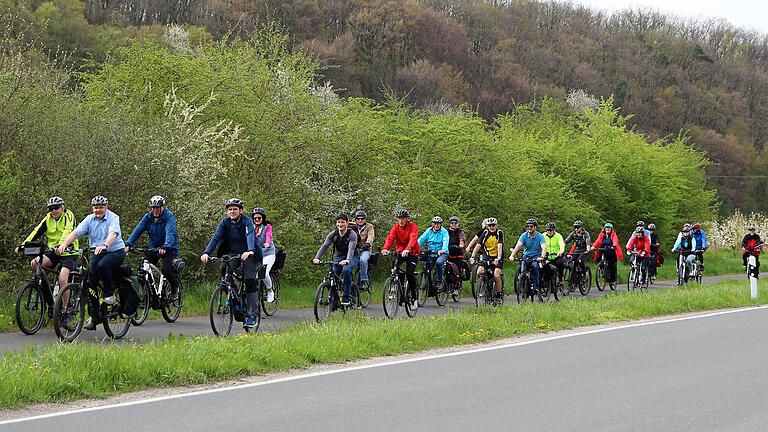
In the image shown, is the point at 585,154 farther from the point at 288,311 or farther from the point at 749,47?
the point at 749,47

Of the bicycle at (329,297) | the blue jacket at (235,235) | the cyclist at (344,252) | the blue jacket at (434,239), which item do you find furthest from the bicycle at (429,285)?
the blue jacket at (235,235)

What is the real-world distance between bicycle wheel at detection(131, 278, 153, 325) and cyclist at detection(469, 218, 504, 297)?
744 centimetres

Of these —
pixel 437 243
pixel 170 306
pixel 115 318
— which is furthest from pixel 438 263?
pixel 115 318

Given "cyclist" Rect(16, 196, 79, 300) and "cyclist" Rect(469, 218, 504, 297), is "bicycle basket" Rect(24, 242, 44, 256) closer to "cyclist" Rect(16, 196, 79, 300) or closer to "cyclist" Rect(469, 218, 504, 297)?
"cyclist" Rect(16, 196, 79, 300)

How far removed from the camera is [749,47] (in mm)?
115062

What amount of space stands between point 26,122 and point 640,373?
471 inches

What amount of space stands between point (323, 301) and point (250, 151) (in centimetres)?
946

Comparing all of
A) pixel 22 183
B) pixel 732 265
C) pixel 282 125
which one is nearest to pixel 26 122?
pixel 22 183

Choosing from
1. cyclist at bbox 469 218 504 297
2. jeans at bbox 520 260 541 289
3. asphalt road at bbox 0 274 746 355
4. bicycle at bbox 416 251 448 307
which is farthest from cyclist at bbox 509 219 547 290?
asphalt road at bbox 0 274 746 355

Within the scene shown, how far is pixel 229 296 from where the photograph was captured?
44.7 ft

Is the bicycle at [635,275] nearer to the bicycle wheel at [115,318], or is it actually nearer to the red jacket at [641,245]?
the red jacket at [641,245]

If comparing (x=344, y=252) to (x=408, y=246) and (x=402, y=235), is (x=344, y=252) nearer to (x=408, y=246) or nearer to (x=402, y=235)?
(x=408, y=246)

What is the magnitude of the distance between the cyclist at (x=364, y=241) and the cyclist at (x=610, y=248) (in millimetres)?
9820

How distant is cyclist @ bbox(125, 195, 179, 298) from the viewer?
48.9 ft
